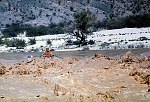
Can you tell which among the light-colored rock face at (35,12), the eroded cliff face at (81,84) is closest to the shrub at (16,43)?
the light-colored rock face at (35,12)

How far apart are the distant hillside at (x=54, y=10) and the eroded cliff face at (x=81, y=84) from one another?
231 feet

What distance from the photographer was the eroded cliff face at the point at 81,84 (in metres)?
18.5

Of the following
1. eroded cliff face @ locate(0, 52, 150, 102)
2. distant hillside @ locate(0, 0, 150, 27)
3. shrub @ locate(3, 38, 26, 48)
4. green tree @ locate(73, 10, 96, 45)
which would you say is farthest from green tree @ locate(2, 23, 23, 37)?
eroded cliff face @ locate(0, 52, 150, 102)

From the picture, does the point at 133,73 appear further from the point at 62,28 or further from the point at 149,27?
the point at 62,28

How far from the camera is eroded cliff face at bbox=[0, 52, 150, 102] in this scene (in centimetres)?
1850

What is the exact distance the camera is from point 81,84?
22312 millimetres

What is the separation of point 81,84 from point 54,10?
84474 mm

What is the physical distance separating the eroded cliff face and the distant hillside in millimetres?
70556

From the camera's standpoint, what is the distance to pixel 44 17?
4085 inches

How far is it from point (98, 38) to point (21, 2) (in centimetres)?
4165

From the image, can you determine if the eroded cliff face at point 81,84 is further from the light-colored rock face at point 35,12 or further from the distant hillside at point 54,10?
the light-colored rock face at point 35,12

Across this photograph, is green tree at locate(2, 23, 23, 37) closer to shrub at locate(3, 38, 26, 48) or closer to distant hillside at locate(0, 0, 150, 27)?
distant hillside at locate(0, 0, 150, 27)

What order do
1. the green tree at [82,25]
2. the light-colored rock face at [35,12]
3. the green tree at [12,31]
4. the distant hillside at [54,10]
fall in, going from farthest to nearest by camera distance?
1. the light-colored rock face at [35,12]
2. the distant hillside at [54,10]
3. the green tree at [12,31]
4. the green tree at [82,25]

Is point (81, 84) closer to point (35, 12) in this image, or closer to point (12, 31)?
point (12, 31)
